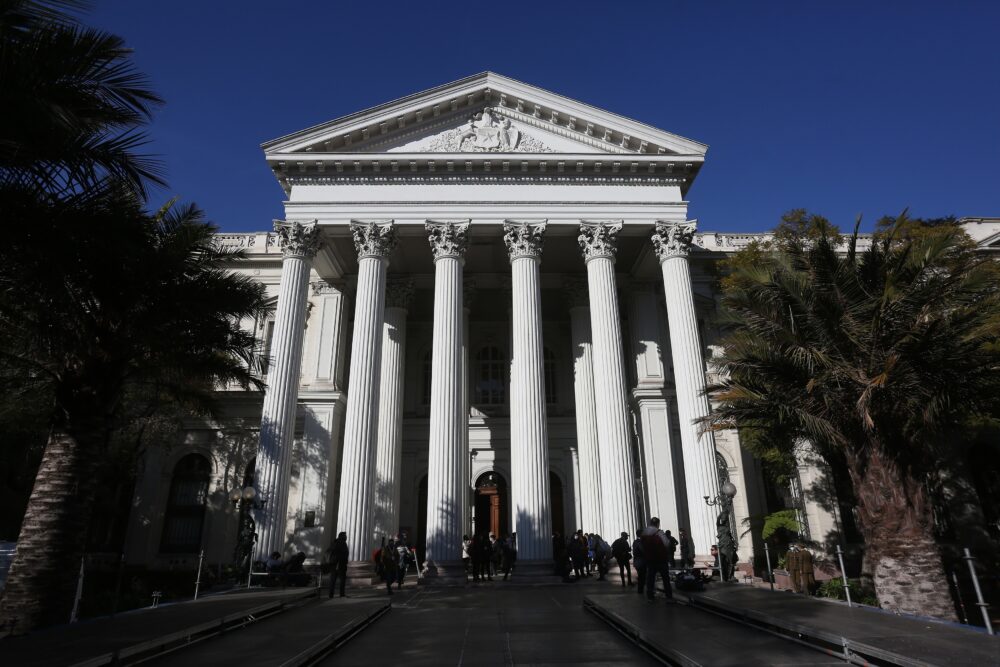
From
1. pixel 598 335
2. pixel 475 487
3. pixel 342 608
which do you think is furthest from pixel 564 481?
pixel 342 608

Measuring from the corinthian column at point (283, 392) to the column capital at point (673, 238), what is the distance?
12.2m

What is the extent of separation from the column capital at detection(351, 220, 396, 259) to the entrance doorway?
10465 mm

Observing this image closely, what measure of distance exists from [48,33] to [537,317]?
14.6 m

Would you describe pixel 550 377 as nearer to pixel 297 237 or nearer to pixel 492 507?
pixel 492 507

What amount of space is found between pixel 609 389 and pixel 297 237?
11.8 metres

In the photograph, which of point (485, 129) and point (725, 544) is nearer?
point (725, 544)

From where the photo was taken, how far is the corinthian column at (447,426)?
16641 mm

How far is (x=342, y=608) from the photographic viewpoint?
401 inches

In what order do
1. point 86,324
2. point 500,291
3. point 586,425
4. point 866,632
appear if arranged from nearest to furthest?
point 866,632 → point 86,324 → point 586,425 → point 500,291

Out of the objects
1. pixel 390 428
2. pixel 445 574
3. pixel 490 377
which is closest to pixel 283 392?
pixel 390 428

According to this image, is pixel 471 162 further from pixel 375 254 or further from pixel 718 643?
pixel 718 643

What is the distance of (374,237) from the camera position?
20203 mm

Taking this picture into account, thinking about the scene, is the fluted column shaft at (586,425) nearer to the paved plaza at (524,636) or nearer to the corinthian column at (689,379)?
the corinthian column at (689,379)

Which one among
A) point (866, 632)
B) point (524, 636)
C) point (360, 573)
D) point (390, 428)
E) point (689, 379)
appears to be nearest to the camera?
point (866, 632)
